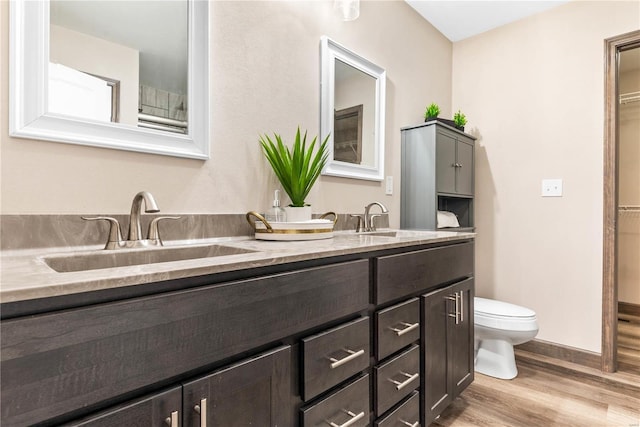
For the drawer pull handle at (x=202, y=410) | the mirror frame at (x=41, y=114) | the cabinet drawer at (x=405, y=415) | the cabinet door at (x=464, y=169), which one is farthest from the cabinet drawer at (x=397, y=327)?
the cabinet door at (x=464, y=169)

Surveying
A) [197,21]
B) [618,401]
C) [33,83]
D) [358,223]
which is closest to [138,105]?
[33,83]

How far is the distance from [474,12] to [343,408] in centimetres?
264

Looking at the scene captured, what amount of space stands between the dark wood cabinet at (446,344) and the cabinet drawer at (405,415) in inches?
2.0

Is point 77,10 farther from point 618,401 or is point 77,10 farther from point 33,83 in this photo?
point 618,401

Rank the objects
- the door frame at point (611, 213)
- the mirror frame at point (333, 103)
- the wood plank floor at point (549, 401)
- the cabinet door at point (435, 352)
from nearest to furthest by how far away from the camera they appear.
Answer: the cabinet door at point (435, 352) < the wood plank floor at point (549, 401) < the mirror frame at point (333, 103) < the door frame at point (611, 213)

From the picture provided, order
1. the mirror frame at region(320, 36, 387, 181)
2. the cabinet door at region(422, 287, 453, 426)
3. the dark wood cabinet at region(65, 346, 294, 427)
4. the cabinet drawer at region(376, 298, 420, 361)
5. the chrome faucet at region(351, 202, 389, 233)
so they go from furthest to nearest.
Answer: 1. the chrome faucet at region(351, 202, 389, 233)
2. the mirror frame at region(320, 36, 387, 181)
3. the cabinet door at region(422, 287, 453, 426)
4. the cabinet drawer at region(376, 298, 420, 361)
5. the dark wood cabinet at region(65, 346, 294, 427)

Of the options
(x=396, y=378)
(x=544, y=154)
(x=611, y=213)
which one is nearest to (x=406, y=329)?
(x=396, y=378)

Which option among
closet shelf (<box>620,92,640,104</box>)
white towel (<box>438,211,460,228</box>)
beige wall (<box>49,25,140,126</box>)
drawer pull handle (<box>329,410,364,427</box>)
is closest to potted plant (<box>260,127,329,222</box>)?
beige wall (<box>49,25,140,126</box>)

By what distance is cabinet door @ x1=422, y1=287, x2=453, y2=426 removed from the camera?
1378 mm

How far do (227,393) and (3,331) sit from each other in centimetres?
41

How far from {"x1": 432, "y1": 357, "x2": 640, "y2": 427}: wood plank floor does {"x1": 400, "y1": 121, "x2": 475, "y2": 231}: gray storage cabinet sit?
971 mm

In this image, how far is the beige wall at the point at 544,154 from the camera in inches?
88.5

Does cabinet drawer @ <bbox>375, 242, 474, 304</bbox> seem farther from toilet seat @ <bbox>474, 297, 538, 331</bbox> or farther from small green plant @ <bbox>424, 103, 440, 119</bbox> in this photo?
small green plant @ <bbox>424, 103, 440, 119</bbox>

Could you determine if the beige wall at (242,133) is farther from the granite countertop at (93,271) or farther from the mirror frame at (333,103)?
the granite countertop at (93,271)
